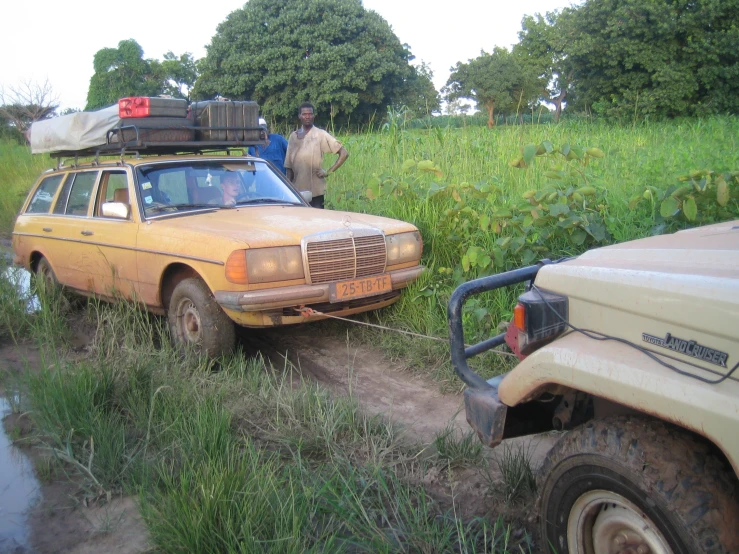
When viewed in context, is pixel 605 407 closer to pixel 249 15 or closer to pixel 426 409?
pixel 426 409

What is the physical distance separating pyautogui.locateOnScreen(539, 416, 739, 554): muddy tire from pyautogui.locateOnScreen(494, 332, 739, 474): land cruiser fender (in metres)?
0.13

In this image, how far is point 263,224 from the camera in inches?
194

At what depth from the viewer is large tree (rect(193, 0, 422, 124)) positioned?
100 feet

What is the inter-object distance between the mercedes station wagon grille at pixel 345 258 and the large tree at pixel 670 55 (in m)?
14.2

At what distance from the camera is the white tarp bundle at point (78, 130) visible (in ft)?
19.3

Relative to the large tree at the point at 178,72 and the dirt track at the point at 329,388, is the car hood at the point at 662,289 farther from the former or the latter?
the large tree at the point at 178,72

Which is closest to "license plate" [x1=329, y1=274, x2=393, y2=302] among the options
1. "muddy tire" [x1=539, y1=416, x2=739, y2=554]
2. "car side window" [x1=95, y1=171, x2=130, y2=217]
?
"car side window" [x1=95, y1=171, x2=130, y2=217]

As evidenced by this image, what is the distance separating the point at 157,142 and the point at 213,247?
5.70 feet

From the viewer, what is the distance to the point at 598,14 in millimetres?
18781

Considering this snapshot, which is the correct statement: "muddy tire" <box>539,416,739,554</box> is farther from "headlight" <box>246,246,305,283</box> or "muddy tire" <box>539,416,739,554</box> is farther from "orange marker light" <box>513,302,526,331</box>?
"headlight" <box>246,246,305,283</box>

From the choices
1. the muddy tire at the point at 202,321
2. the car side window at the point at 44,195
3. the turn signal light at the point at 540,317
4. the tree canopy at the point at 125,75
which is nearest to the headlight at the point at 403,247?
the muddy tire at the point at 202,321

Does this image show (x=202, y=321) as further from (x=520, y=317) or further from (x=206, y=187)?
(x=520, y=317)

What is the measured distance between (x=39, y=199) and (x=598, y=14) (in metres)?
17.2

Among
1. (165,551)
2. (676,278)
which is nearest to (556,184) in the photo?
(676,278)
